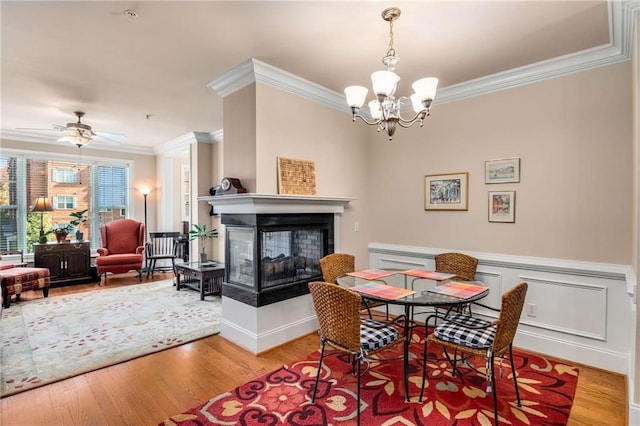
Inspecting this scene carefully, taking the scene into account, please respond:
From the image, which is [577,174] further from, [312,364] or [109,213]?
[109,213]

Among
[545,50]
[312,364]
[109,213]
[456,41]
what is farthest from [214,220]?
[545,50]

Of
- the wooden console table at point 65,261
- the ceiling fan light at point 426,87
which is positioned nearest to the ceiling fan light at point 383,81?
the ceiling fan light at point 426,87

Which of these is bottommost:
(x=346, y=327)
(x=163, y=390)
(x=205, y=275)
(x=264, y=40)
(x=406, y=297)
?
(x=163, y=390)

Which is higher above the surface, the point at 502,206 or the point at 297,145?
the point at 297,145

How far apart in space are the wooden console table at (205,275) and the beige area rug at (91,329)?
6.0 inches

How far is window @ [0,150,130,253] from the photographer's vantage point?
573 centimetres

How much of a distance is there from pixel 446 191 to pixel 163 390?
3.33 meters

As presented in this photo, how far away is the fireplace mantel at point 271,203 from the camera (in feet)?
9.78

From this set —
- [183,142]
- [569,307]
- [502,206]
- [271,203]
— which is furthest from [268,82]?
[183,142]

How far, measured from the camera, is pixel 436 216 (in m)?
3.76

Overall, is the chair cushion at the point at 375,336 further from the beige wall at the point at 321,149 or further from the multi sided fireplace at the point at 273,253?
the beige wall at the point at 321,149

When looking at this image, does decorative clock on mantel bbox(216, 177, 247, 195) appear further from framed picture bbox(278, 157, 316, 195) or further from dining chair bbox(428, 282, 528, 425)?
dining chair bbox(428, 282, 528, 425)

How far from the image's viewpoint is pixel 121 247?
639 cm

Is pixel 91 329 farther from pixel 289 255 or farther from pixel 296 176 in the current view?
pixel 296 176
